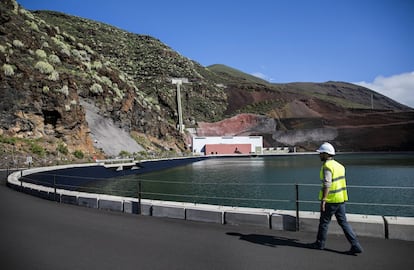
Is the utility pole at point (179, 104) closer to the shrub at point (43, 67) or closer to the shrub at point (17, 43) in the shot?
the shrub at point (17, 43)

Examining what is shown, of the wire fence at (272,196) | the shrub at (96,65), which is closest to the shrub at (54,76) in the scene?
the wire fence at (272,196)

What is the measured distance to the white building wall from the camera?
276 ft

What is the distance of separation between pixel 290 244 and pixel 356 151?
90618mm

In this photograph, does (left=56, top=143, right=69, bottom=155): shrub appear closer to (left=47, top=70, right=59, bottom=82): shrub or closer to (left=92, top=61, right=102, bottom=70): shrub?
(left=47, top=70, right=59, bottom=82): shrub

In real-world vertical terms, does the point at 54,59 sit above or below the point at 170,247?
above

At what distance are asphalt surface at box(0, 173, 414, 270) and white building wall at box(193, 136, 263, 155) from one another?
75.1 m

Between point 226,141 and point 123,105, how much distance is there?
4019 centimetres

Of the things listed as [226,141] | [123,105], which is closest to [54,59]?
[123,105]

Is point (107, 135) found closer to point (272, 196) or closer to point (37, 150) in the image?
point (37, 150)

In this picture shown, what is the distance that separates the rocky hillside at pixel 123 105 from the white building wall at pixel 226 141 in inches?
135

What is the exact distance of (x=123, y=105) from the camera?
51969 mm

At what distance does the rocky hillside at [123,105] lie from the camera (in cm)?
3216

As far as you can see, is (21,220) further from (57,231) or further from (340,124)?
(340,124)

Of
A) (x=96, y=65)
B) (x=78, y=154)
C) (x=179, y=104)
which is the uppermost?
(x=96, y=65)
